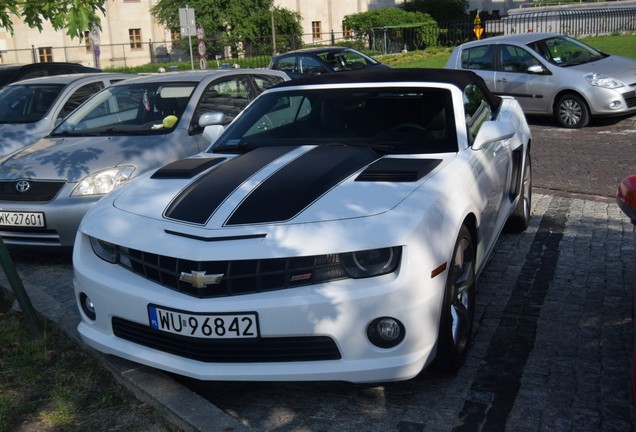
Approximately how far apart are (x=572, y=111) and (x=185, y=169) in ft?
33.2

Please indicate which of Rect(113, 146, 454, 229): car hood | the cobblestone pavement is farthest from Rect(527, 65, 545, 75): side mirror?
Rect(113, 146, 454, 229): car hood

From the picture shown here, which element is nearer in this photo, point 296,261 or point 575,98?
point 296,261

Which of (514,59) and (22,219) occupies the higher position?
(514,59)

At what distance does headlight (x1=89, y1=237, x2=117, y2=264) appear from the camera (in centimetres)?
432

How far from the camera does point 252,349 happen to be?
383cm

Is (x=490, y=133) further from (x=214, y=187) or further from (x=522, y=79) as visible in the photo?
(x=522, y=79)

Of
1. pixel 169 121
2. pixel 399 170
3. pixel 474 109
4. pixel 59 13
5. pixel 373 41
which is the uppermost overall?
pixel 373 41

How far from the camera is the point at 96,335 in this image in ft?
14.3

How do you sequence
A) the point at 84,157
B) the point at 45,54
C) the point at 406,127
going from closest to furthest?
the point at 406,127, the point at 84,157, the point at 45,54

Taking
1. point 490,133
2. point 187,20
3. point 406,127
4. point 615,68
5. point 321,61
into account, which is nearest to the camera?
point 490,133

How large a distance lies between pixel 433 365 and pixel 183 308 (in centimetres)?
134

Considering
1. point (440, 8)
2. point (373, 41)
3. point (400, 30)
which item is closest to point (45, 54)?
point (373, 41)

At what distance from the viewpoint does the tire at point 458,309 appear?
4.02 m

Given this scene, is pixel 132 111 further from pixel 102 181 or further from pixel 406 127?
pixel 406 127
